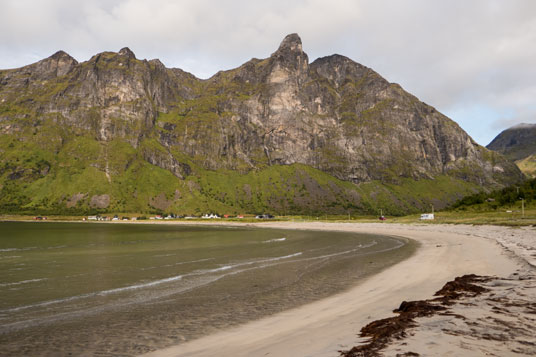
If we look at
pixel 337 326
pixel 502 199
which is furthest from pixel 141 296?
pixel 502 199

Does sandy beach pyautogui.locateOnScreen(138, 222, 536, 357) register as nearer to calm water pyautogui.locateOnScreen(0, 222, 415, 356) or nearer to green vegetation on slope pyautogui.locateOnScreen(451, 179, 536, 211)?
calm water pyautogui.locateOnScreen(0, 222, 415, 356)

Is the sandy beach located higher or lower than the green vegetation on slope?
lower

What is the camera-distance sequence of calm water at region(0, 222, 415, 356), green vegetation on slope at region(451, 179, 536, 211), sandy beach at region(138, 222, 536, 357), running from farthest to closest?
green vegetation on slope at region(451, 179, 536, 211) → calm water at region(0, 222, 415, 356) → sandy beach at region(138, 222, 536, 357)

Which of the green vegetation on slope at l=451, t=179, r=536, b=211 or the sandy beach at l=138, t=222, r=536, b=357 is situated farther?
the green vegetation on slope at l=451, t=179, r=536, b=211

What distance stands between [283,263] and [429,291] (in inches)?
669

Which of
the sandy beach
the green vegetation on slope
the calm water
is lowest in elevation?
the calm water

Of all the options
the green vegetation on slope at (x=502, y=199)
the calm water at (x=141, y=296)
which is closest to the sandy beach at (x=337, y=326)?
the calm water at (x=141, y=296)

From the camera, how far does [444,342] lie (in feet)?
27.8

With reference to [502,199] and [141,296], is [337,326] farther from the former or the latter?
[502,199]

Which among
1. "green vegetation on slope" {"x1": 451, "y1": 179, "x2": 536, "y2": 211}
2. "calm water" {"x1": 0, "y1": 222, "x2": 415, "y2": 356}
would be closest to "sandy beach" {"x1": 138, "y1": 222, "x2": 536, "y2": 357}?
"calm water" {"x1": 0, "y1": 222, "x2": 415, "y2": 356}

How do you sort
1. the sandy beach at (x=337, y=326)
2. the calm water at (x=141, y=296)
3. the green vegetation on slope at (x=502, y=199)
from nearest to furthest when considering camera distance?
1. the sandy beach at (x=337, y=326)
2. the calm water at (x=141, y=296)
3. the green vegetation on slope at (x=502, y=199)

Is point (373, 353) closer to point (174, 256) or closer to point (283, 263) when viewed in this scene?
point (283, 263)

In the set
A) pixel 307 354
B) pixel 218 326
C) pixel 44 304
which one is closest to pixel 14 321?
pixel 44 304

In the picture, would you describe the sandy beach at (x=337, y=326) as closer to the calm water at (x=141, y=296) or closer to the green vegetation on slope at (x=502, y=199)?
the calm water at (x=141, y=296)
